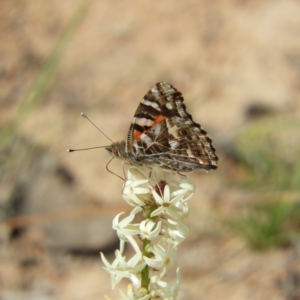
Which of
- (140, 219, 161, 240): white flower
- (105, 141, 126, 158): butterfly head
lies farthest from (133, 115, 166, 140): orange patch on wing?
(140, 219, 161, 240): white flower

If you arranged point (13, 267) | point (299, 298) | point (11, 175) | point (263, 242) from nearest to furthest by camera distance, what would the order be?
point (299, 298), point (263, 242), point (13, 267), point (11, 175)

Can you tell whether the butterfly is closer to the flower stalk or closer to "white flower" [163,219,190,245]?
the flower stalk

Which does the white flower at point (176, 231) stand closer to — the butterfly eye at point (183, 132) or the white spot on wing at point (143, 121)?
the butterfly eye at point (183, 132)

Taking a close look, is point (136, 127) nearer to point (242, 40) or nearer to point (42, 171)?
point (42, 171)

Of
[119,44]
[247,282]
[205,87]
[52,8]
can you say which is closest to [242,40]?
[205,87]

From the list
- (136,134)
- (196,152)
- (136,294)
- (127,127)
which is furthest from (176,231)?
(127,127)

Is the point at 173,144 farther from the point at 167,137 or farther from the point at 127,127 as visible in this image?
the point at 127,127
